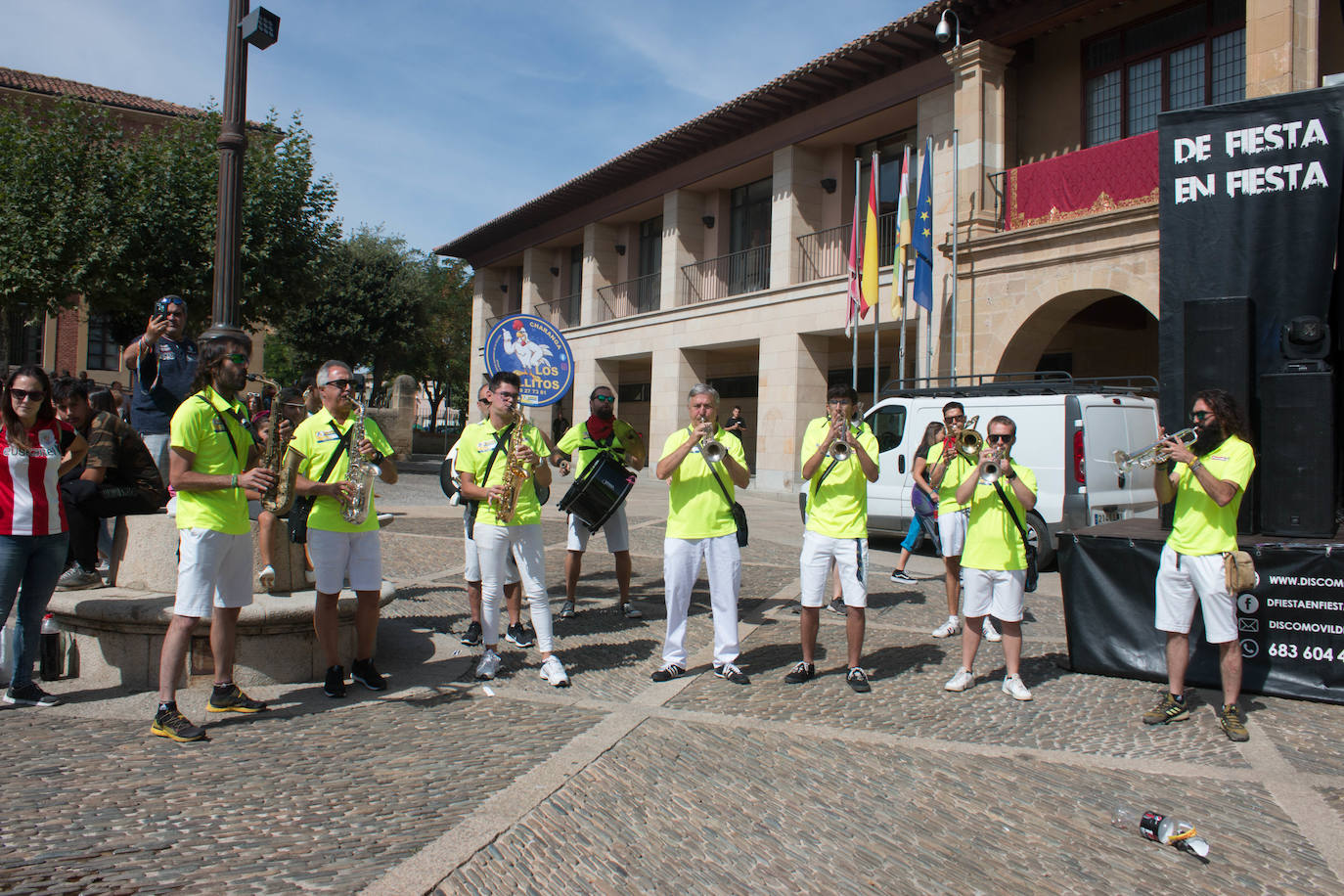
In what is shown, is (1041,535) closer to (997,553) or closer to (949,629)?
(949,629)

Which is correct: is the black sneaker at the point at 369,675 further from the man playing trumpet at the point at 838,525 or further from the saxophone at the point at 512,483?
the man playing trumpet at the point at 838,525

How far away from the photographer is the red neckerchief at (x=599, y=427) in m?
7.00

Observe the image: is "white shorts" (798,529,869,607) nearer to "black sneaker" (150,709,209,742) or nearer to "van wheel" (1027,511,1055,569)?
"black sneaker" (150,709,209,742)

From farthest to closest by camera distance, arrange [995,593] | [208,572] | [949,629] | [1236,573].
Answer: [949,629] < [995,593] < [1236,573] < [208,572]

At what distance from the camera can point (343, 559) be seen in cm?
483

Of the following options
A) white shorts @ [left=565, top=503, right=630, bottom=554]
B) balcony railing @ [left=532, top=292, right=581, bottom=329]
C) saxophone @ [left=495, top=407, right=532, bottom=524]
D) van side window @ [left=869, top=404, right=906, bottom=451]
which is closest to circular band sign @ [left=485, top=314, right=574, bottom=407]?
white shorts @ [left=565, top=503, right=630, bottom=554]

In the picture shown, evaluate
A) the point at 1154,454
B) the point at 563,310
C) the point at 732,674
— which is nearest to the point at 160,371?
the point at 732,674

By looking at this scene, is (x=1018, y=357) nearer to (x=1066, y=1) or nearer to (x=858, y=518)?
(x=1066, y=1)

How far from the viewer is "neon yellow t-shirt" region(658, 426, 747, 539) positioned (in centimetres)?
530

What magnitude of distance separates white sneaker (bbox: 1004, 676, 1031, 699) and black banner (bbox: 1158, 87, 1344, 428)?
2.07 meters

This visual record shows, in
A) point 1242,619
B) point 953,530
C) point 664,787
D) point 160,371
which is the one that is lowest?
point 664,787

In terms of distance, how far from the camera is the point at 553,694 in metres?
5.05

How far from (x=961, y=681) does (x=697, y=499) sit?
1906 millimetres

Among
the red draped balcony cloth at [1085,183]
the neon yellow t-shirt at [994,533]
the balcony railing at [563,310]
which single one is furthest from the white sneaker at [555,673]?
the balcony railing at [563,310]
